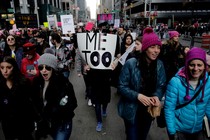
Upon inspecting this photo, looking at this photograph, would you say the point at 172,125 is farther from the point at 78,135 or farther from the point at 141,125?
the point at 78,135

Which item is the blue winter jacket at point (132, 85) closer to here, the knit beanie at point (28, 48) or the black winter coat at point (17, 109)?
the black winter coat at point (17, 109)

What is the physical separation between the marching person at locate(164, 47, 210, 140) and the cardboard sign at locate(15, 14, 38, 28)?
36.3 ft

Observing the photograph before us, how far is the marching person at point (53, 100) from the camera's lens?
2453mm

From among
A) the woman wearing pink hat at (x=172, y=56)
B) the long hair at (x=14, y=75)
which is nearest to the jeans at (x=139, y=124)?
the long hair at (x=14, y=75)

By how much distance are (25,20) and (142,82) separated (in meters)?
10.9

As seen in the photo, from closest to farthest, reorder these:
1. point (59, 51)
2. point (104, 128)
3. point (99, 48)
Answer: point (99, 48), point (104, 128), point (59, 51)

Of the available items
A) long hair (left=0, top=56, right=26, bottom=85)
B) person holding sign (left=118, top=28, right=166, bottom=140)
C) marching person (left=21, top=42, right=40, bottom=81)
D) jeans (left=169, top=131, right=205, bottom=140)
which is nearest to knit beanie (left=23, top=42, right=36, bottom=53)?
marching person (left=21, top=42, right=40, bottom=81)

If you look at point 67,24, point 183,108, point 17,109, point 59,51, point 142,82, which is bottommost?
point 17,109

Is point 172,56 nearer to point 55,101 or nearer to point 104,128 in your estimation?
point 104,128

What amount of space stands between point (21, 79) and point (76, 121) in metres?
2.30

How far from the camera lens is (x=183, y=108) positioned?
225cm

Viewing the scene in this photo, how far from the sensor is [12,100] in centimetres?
257

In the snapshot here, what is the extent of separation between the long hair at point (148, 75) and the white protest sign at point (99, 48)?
0.99 meters

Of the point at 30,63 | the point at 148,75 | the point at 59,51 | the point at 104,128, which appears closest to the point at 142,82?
the point at 148,75
